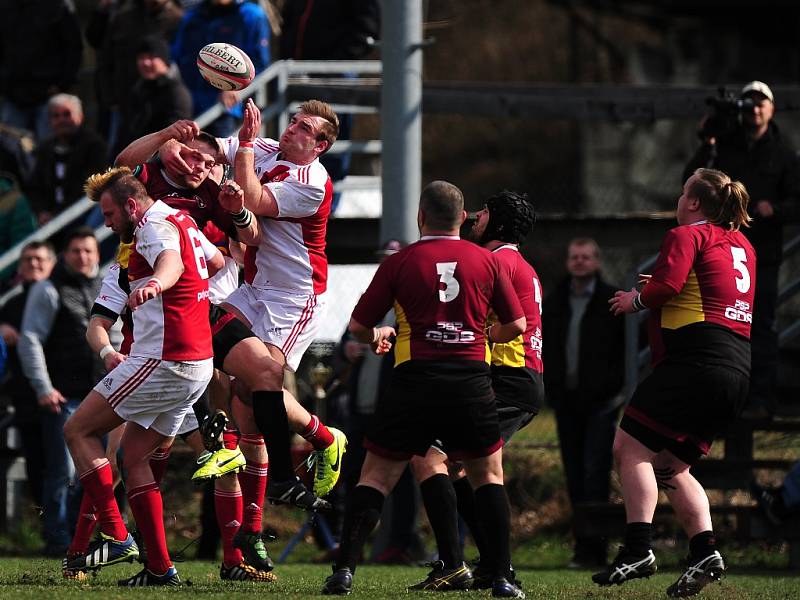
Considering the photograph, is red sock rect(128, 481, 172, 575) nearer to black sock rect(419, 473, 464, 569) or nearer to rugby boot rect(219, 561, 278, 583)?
rugby boot rect(219, 561, 278, 583)

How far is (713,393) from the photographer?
29.0ft

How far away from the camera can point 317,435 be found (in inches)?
372

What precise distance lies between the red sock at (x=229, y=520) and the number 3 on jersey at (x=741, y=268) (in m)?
2.99

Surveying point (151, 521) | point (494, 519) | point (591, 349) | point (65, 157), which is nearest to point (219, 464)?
point (151, 521)

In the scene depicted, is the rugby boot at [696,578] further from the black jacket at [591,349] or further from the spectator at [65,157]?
the spectator at [65,157]

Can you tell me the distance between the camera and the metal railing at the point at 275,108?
13.3 metres

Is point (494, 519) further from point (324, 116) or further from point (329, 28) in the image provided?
point (329, 28)

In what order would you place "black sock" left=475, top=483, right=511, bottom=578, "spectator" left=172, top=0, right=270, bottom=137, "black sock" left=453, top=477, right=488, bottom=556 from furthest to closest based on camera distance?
"spectator" left=172, top=0, right=270, bottom=137 → "black sock" left=453, top=477, right=488, bottom=556 → "black sock" left=475, top=483, right=511, bottom=578

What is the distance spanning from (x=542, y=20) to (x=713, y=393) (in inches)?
1036

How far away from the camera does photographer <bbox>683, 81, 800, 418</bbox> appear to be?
1223cm

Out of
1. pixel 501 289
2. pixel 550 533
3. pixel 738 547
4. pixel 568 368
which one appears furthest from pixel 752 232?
pixel 501 289

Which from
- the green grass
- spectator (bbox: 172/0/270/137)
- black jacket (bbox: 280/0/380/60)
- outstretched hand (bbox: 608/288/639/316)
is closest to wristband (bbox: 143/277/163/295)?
the green grass

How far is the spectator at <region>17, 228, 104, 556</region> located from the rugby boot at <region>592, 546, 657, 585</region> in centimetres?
502

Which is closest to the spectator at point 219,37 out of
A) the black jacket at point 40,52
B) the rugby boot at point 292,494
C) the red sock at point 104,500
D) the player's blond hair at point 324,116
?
the black jacket at point 40,52
